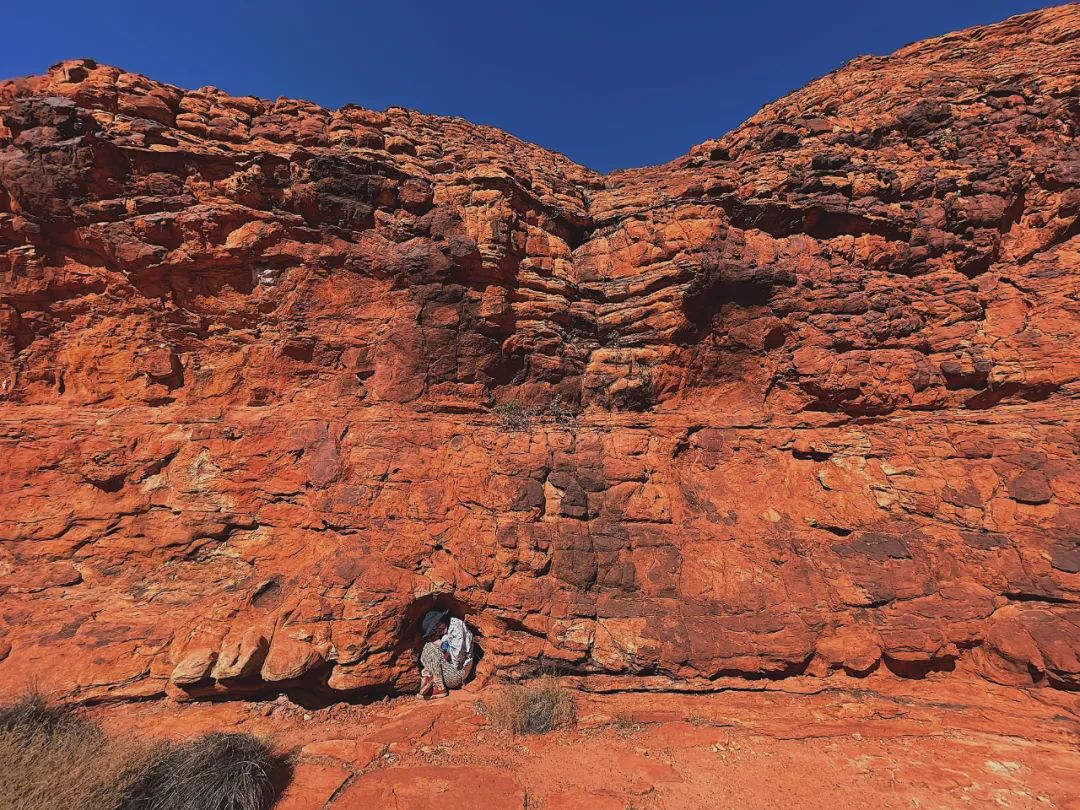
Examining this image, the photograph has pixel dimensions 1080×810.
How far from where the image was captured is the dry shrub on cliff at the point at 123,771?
4.41m

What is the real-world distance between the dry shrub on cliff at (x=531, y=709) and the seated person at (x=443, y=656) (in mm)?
708

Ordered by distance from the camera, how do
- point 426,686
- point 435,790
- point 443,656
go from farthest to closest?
point 443,656
point 426,686
point 435,790

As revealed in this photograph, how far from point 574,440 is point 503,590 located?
303cm

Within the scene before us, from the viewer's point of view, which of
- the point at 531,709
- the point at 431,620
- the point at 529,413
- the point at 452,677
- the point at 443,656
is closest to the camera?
the point at 531,709

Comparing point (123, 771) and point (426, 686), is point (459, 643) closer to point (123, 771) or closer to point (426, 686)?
point (426, 686)

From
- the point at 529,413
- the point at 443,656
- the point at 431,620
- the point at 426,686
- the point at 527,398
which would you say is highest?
the point at 527,398

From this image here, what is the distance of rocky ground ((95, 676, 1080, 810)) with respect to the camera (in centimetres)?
485

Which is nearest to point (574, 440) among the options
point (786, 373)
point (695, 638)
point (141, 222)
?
point (695, 638)

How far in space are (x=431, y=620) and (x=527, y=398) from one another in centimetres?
456

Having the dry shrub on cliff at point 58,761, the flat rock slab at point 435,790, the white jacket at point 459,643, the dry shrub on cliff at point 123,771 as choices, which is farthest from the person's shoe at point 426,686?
the dry shrub on cliff at point 58,761

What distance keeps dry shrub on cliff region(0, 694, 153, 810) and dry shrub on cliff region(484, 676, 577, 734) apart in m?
3.96

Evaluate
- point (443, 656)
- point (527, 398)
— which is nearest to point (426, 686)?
point (443, 656)

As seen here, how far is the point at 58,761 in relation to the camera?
190 inches

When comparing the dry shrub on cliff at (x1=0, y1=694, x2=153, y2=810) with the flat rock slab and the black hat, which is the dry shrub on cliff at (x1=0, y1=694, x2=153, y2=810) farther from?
the black hat
